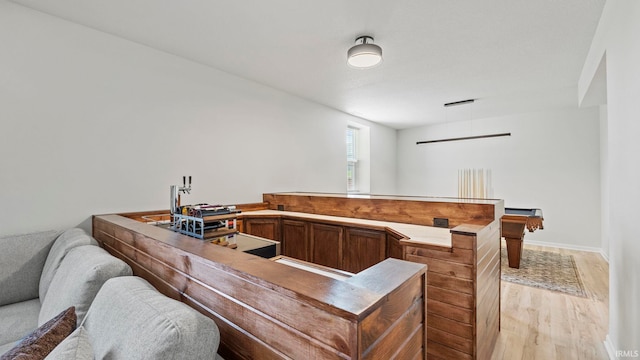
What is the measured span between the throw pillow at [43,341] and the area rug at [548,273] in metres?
4.38

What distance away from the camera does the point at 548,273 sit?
12.5ft

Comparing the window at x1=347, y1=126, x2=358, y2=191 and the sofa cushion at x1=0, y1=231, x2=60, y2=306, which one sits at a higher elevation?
the window at x1=347, y1=126, x2=358, y2=191

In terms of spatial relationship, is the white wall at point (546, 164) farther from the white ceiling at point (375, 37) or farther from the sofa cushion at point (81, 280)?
the sofa cushion at point (81, 280)

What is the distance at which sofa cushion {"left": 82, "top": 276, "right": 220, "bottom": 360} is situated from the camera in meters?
0.75

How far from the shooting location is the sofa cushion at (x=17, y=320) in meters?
1.50

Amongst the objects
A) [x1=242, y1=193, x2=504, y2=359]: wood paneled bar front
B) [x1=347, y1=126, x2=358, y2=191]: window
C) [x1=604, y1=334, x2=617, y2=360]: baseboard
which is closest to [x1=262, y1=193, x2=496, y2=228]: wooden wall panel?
[x1=242, y1=193, x2=504, y2=359]: wood paneled bar front

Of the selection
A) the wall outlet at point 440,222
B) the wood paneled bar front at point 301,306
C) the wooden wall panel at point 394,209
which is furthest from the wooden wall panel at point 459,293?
the wood paneled bar front at point 301,306

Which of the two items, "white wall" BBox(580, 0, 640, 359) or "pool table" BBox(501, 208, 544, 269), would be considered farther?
"pool table" BBox(501, 208, 544, 269)

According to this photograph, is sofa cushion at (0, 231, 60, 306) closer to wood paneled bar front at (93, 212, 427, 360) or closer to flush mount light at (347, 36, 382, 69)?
wood paneled bar front at (93, 212, 427, 360)

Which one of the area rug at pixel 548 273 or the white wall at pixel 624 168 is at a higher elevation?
the white wall at pixel 624 168

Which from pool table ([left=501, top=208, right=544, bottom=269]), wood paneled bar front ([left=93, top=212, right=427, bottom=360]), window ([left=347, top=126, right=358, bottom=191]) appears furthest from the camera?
window ([left=347, top=126, right=358, bottom=191])

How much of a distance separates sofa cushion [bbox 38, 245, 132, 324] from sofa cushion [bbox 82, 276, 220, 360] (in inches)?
10.2

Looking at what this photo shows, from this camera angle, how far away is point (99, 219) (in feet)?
7.42

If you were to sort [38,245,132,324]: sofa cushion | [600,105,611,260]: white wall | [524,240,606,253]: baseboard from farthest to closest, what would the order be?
[524,240,606,253]: baseboard
[600,105,611,260]: white wall
[38,245,132,324]: sofa cushion
